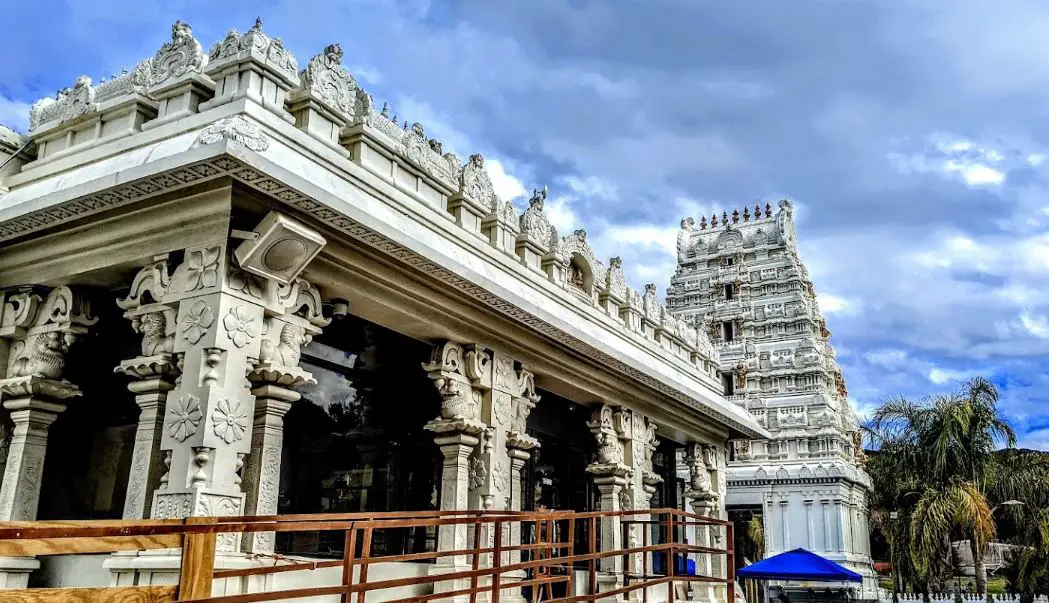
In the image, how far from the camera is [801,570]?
1598 cm

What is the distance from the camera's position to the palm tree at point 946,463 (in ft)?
80.8

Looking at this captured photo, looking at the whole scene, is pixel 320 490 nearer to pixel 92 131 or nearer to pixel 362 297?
pixel 362 297

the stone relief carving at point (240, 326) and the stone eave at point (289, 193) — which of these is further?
the stone relief carving at point (240, 326)

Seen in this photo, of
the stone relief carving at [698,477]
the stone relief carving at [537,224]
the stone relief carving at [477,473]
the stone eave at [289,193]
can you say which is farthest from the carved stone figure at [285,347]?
the stone relief carving at [698,477]

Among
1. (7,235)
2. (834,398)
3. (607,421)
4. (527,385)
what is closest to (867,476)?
(834,398)

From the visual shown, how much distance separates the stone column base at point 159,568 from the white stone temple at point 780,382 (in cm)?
2620

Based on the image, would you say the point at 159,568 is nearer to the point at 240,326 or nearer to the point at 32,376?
the point at 240,326

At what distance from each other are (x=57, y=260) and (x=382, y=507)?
4.76 m

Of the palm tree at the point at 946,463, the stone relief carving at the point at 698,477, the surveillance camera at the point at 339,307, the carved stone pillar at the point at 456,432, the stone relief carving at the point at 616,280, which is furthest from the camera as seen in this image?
the palm tree at the point at 946,463

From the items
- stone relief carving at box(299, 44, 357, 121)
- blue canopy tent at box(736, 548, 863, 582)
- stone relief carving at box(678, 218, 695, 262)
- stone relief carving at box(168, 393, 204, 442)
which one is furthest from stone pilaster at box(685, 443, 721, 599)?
stone relief carving at box(678, 218, 695, 262)

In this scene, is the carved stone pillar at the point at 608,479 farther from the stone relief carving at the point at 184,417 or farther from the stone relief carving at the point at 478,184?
the stone relief carving at the point at 184,417

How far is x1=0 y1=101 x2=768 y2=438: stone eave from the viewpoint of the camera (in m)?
6.83

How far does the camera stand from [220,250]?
7219mm

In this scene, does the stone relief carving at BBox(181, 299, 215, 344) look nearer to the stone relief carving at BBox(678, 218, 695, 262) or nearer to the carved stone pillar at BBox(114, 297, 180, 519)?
the carved stone pillar at BBox(114, 297, 180, 519)
